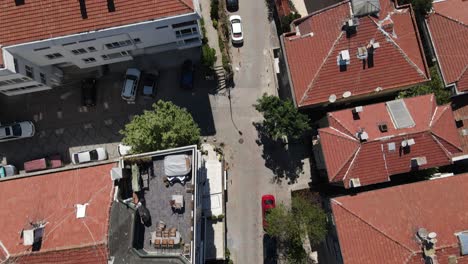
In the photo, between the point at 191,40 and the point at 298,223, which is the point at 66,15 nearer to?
the point at 191,40

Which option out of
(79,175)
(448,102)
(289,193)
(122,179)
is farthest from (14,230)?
(448,102)

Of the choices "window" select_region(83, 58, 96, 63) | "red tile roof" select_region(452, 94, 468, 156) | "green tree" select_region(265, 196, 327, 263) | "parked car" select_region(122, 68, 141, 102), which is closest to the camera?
"green tree" select_region(265, 196, 327, 263)

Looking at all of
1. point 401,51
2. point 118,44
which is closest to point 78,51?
point 118,44

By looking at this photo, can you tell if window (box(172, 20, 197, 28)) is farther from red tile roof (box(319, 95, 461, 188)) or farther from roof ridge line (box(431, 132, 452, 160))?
roof ridge line (box(431, 132, 452, 160))

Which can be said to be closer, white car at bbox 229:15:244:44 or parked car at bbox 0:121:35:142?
parked car at bbox 0:121:35:142

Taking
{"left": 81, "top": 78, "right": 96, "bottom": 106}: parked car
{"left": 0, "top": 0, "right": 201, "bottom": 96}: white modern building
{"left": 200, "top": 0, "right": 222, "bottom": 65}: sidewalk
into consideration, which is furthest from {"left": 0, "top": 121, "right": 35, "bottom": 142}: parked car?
{"left": 200, "top": 0, "right": 222, "bottom": 65}: sidewalk

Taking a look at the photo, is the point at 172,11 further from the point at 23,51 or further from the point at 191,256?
the point at 191,256

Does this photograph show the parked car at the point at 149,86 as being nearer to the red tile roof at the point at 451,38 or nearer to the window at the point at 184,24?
the window at the point at 184,24
